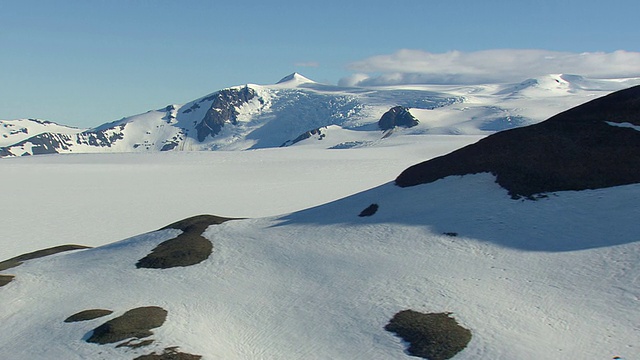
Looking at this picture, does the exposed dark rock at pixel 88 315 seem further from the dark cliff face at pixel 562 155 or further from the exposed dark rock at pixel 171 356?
the dark cliff face at pixel 562 155

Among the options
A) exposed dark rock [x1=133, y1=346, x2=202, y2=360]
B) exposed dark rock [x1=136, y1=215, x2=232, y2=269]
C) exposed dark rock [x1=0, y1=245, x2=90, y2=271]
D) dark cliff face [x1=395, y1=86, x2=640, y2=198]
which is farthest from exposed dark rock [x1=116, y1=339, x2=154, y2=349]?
dark cliff face [x1=395, y1=86, x2=640, y2=198]

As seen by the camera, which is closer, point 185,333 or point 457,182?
point 185,333

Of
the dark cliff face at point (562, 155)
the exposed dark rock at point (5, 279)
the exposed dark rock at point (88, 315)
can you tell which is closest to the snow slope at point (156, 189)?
the exposed dark rock at point (5, 279)

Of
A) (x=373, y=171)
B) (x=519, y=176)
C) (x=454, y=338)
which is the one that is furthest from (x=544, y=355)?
(x=373, y=171)

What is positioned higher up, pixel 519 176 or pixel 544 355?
pixel 519 176

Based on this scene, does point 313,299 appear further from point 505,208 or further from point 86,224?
point 86,224

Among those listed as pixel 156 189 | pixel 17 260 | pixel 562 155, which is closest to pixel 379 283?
pixel 562 155
